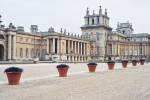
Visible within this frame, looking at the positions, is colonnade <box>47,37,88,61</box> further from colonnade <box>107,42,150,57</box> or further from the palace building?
colonnade <box>107,42,150,57</box>

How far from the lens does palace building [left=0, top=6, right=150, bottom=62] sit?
9507 cm

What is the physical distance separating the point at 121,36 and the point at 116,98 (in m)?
146

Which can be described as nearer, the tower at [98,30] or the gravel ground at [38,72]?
the gravel ground at [38,72]

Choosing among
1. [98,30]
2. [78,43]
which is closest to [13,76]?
[78,43]

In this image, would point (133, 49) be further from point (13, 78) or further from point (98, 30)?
point (13, 78)

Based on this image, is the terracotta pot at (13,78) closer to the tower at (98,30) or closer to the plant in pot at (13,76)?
the plant in pot at (13,76)

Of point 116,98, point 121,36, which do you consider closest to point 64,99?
point 116,98

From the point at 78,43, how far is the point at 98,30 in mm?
15364

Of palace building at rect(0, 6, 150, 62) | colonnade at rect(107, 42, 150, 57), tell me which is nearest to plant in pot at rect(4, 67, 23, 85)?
palace building at rect(0, 6, 150, 62)

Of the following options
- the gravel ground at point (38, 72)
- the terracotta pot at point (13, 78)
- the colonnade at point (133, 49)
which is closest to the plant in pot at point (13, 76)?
the terracotta pot at point (13, 78)

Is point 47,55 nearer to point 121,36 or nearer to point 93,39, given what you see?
point 93,39

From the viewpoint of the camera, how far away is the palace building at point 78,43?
312 ft

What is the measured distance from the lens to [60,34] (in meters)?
113

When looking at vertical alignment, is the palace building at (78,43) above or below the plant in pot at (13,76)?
above
